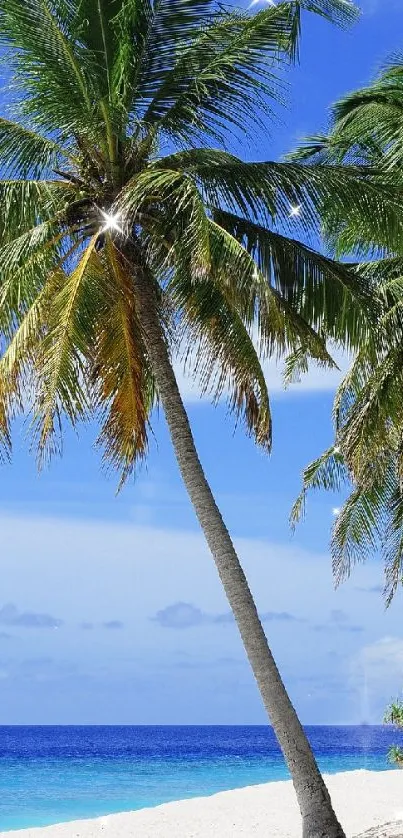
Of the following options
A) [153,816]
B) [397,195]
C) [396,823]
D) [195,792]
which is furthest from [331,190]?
[195,792]

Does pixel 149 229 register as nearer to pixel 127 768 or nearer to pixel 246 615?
pixel 246 615

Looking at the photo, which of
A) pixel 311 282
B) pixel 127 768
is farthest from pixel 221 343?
pixel 127 768

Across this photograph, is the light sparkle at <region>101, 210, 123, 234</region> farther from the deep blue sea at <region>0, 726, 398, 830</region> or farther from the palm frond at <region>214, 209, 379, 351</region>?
the deep blue sea at <region>0, 726, 398, 830</region>

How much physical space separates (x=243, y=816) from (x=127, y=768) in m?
30.9

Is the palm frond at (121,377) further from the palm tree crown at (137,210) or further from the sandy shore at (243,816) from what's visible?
the sandy shore at (243,816)

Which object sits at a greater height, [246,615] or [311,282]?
[311,282]

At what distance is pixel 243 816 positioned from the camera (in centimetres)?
1828

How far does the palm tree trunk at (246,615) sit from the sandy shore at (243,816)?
5545 mm

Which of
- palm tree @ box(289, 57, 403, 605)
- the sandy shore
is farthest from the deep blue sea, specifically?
palm tree @ box(289, 57, 403, 605)

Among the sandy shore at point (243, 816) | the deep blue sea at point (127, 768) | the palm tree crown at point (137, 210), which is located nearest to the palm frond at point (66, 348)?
the palm tree crown at point (137, 210)

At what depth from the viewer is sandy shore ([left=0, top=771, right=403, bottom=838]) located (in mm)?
16094

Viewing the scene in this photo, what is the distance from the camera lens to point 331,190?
33.9 ft

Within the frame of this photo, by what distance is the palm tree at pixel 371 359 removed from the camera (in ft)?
37.3

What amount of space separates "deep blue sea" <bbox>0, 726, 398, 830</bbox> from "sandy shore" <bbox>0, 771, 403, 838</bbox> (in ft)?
32.1
